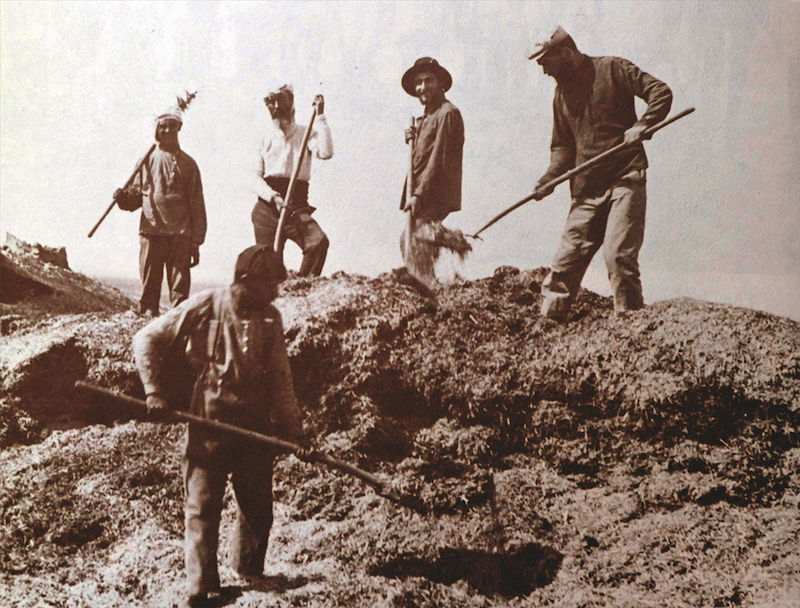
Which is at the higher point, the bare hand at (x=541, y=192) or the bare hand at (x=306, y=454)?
the bare hand at (x=541, y=192)

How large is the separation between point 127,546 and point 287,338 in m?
→ 1.69

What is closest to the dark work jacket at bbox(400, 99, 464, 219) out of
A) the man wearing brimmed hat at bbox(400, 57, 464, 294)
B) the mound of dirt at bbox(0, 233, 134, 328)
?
the man wearing brimmed hat at bbox(400, 57, 464, 294)

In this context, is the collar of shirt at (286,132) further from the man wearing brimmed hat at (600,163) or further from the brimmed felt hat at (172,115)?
the man wearing brimmed hat at (600,163)

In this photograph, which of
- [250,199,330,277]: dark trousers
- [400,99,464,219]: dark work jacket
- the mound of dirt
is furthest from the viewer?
the mound of dirt

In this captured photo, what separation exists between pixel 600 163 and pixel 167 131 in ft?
11.7

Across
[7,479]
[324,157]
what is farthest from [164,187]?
[7,479]

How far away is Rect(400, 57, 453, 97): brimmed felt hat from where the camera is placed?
683 centimetres

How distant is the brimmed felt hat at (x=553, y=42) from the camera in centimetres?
→ 616

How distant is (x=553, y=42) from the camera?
6160 mm

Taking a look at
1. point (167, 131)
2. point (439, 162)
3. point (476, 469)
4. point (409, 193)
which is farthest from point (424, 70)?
point (476, 469)

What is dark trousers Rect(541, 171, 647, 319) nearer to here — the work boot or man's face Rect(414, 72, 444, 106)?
man's face Rect(414, 72, 444, 106)

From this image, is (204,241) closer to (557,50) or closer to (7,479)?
(7,479)

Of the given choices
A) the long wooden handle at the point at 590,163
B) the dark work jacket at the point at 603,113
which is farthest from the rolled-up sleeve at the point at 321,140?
the dark work jacket at the point at 603,113

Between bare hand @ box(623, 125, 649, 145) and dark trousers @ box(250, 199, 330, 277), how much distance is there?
2.48m
